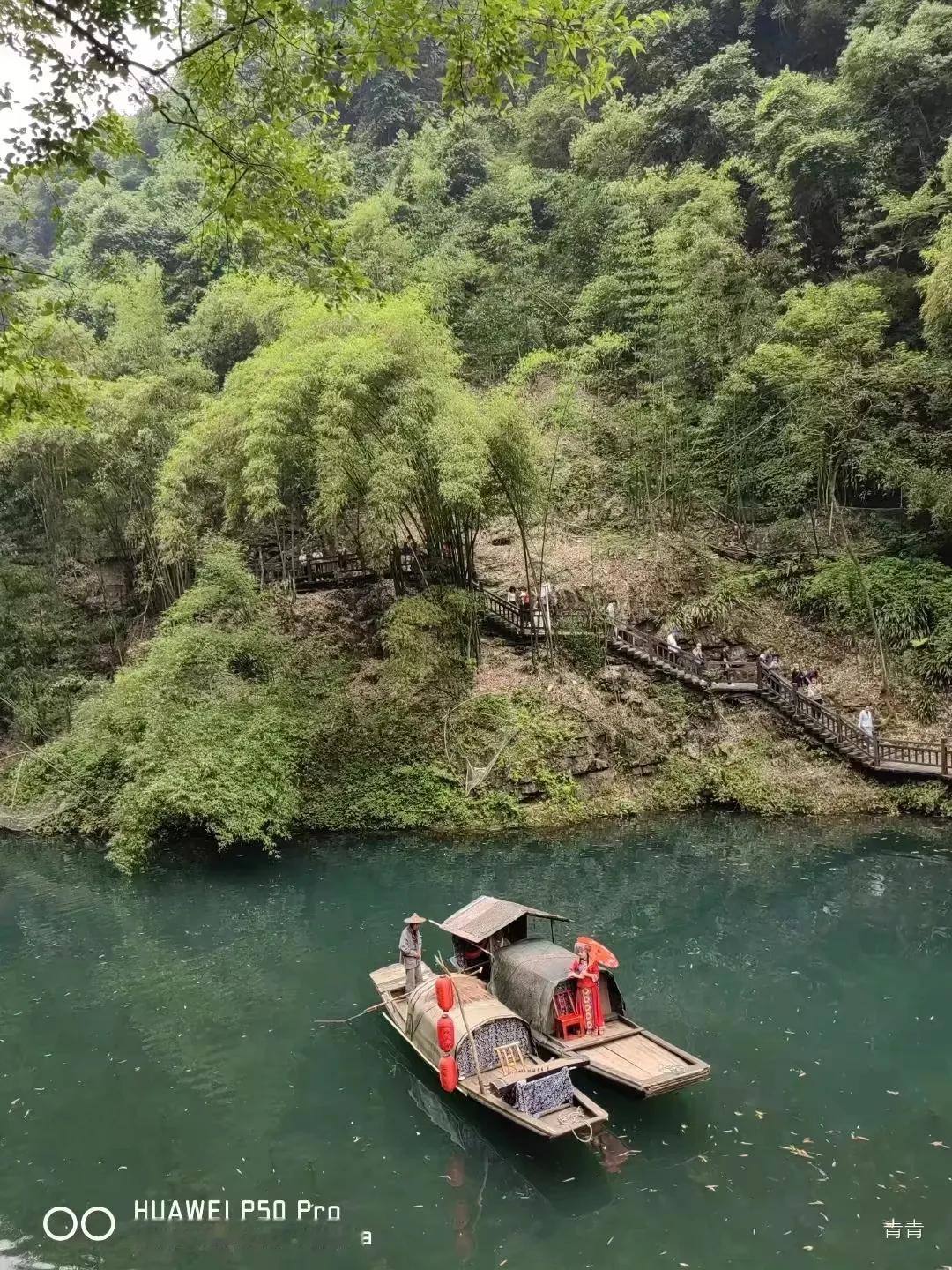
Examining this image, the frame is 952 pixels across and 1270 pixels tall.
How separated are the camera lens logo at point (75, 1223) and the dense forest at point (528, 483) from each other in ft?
23.7

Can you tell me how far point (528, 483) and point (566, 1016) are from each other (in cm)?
1111

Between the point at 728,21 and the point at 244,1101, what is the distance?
35.3 m

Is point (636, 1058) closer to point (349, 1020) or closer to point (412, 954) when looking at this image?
point (412, 954)

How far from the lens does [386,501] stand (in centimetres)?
1569

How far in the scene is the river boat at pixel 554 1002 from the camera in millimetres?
7211

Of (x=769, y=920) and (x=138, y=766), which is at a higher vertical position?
(x=138, y=766)

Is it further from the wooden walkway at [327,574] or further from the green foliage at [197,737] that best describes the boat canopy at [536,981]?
the wooden walkway at [327,574]

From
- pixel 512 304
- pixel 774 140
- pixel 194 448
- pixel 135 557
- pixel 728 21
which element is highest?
pixel 728 21

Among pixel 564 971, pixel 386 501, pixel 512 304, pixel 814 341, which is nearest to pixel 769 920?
pixel 564 971

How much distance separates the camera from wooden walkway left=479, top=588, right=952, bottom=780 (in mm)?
15546

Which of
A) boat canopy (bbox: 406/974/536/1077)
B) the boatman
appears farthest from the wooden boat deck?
the boatman

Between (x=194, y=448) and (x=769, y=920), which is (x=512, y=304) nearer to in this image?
(x=194, y=448)

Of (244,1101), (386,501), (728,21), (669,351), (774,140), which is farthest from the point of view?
(728,21)

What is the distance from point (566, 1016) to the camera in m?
8.00
